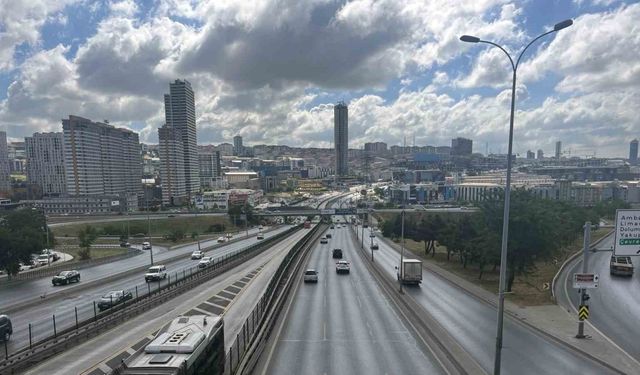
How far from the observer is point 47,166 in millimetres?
196500

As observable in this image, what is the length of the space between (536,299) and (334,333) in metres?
17.1

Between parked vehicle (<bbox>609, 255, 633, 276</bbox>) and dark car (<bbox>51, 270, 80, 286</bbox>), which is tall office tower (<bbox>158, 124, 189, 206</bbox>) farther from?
parked vehicle (<bbox>609, 255, 633, 276</bbox>)

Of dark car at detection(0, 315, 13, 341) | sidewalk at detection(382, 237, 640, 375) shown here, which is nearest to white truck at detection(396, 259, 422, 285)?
sidewalk at detection(382, 237, 640, 375)

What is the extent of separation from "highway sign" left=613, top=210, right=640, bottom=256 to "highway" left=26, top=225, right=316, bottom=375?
19804 millimetres

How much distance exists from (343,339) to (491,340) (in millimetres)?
8118

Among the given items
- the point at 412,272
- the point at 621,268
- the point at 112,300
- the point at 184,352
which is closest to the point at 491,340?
the point at 412,272

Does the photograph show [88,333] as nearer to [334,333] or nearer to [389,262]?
[334,333]

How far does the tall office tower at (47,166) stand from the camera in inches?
7736

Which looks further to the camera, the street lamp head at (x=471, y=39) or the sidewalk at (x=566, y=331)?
the sidewalk at (x=566, y=331)

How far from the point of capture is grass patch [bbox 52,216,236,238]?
313 ft

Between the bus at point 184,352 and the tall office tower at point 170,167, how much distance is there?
19093 centimetres

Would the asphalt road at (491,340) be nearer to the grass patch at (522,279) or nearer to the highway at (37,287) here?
the grass patch at (522,279)

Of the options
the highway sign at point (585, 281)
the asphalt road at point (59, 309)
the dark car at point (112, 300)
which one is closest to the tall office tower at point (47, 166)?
the asphalt road at point (59, 309)

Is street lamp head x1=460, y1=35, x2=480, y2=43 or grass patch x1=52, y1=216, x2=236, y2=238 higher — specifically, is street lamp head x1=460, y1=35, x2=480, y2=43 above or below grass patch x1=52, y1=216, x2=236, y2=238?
above
